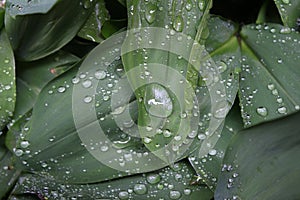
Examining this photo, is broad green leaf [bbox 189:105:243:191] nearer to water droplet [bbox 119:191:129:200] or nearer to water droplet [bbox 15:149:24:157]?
water droplet [bbox 119:191:129:200]

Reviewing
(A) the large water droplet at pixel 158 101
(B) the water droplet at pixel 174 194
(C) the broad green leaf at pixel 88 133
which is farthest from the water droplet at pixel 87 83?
(B) the water droplet at pixel 174 194

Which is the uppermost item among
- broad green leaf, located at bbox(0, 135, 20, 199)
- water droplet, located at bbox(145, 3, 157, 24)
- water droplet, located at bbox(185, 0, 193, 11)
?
water droplet, located at bbox(185, 0, 193, 11)

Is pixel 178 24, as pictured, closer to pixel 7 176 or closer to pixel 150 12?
pixel 150 12

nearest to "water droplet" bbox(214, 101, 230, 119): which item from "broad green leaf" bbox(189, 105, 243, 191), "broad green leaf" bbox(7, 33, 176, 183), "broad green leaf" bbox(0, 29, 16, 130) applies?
"broad green leaf" bbox(189, 105, 243, 191)

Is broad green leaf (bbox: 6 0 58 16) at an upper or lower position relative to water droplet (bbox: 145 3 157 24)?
upper

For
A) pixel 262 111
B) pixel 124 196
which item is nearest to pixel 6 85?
pixel 124 196

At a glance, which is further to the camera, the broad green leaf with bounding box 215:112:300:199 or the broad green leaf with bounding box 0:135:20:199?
the broad green leaf with bounding box 0:135:20:199

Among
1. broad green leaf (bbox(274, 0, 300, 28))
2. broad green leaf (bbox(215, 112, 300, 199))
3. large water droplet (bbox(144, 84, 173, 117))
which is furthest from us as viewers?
broad green leaf (bbox(274, 0, 300, 28))

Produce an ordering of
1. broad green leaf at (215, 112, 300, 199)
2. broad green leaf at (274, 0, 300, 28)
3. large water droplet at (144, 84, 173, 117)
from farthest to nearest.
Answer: broad green leaf at (274, 0, 300, 28) < large water droplet at (144, 84, 173, 117) < broad green leaf at (215, 112, 300, 199)
